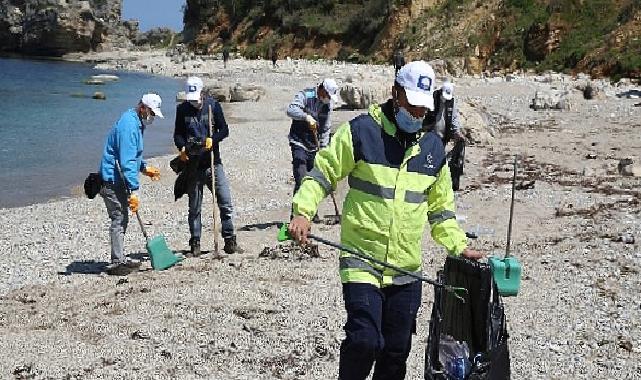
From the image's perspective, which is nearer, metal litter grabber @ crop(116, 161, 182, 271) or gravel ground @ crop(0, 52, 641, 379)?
gravel ground @ crop(0, 52, 641, 379)

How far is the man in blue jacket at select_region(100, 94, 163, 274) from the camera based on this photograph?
8.19m

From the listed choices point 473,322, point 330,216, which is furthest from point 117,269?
point 473,322

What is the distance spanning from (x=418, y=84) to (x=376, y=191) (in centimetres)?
61

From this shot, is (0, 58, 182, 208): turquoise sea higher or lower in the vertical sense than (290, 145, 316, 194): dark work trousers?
lower

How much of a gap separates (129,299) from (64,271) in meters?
2.16

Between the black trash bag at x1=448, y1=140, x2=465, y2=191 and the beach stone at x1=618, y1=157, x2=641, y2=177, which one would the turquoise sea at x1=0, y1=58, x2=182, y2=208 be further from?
the beach stone at x1=618, y1=157, x2=641, y2=177

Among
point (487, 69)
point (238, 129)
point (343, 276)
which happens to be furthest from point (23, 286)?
point (487, 69)

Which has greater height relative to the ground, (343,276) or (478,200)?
(343,276)

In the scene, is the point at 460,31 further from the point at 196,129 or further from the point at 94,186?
the point at 94,186

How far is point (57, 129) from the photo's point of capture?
92.8 ft

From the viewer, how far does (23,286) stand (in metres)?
8.70

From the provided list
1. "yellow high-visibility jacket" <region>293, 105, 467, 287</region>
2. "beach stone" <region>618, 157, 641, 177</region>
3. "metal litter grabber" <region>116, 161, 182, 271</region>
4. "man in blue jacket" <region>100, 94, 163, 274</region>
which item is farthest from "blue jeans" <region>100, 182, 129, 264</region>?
"beach stone" <region>618, 157, 641, 177</region>

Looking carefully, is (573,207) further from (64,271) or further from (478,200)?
(64,271)

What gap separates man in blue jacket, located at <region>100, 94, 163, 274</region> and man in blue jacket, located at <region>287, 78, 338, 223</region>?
2.11 m
